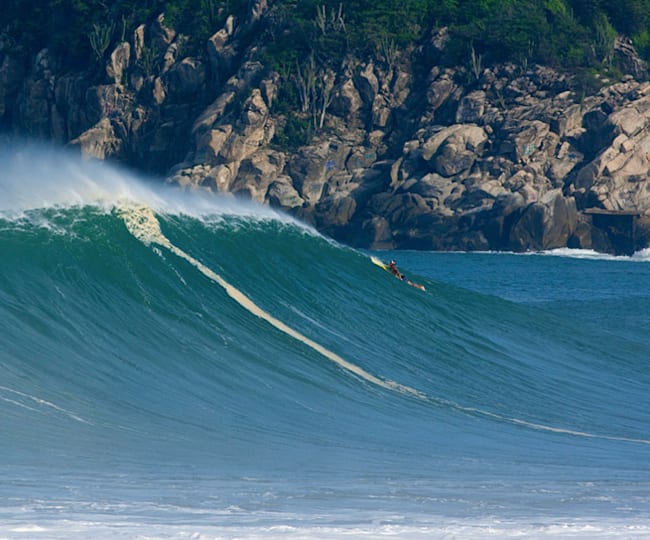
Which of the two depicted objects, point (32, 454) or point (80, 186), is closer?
point (32, 454)

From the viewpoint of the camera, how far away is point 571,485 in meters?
10.4

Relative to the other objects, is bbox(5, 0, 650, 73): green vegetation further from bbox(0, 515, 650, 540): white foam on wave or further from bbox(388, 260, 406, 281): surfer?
bbox(0, 515, 650, 540): white foam on wave

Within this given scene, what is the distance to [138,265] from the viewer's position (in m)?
18.7

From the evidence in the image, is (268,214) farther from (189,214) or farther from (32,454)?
(32,454)

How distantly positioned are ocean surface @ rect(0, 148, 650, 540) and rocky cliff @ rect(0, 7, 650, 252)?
4363cm

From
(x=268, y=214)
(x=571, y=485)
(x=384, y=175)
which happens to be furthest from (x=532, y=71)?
(x=571, y=485)

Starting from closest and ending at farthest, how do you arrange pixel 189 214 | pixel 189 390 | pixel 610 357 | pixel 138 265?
pixel 189 390 → pixel 138 265 → pixel 610 357 → pixel 189 214

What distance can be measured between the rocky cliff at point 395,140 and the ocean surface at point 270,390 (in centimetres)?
4363

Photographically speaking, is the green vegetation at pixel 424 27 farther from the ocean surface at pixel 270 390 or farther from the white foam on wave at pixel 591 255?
the ocean surface at pixel 270 390

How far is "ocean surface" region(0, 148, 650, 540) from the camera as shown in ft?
29.4

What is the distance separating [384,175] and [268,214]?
5098 cm

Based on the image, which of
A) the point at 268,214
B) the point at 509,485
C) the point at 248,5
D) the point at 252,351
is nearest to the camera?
the point at 509,485

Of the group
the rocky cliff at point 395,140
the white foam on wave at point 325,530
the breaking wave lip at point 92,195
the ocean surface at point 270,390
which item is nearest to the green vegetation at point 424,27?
the rocky cliff at point 395,140

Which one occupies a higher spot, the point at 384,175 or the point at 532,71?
the point at 532,71
